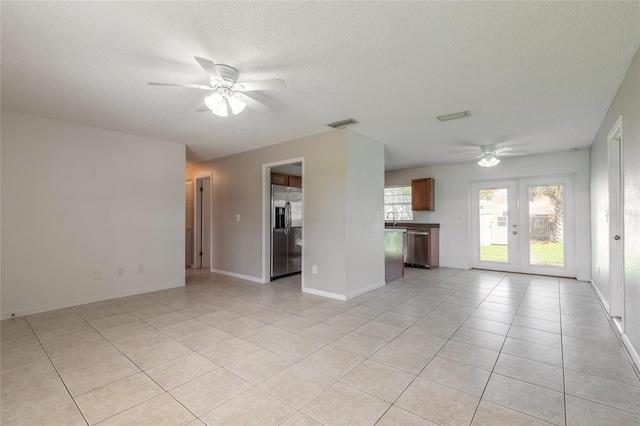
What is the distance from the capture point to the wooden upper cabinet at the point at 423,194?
22.1ft

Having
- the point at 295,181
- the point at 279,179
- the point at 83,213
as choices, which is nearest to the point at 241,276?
the point at 279,179

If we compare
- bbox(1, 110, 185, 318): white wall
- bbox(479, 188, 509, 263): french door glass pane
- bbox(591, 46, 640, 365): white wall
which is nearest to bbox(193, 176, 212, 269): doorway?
bbox(1, 110, 185, 318): white wall

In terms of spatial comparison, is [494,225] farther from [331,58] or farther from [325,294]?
[331,58]

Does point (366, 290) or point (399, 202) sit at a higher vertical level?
point (399, 202)

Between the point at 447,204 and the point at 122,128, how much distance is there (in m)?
6.41

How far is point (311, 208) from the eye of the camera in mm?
4414

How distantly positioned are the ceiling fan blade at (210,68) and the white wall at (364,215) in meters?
2.21

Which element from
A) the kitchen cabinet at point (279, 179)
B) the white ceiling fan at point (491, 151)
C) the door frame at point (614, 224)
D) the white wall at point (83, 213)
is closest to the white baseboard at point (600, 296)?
the door frame at point (614, 224)

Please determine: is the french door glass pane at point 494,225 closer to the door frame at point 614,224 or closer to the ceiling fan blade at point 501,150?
the ceiling fan blade at point 501,150

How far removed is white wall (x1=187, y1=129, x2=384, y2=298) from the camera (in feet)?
13.4

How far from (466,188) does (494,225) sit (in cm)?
98

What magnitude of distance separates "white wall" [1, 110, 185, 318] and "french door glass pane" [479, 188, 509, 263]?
6.08 metres

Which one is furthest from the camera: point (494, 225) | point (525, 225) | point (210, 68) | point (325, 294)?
point (494, 225)

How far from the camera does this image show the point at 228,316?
338 centimetres
